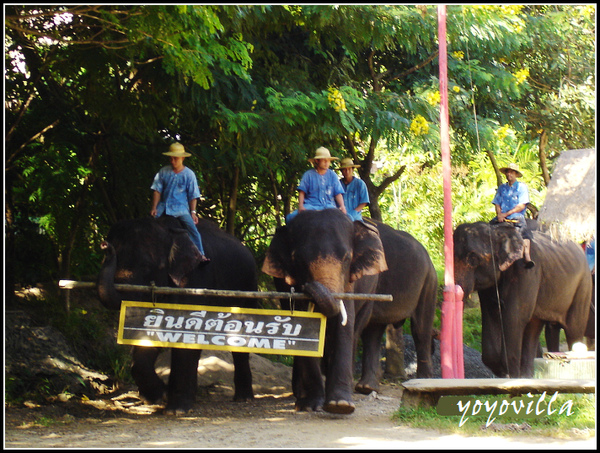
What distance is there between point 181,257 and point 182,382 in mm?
1336

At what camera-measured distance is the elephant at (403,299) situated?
1106 centimetres

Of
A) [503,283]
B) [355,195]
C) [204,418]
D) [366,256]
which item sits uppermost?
[355,195]

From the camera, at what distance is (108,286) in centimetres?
791

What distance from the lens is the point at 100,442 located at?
6.89m

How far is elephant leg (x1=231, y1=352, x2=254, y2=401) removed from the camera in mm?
10133

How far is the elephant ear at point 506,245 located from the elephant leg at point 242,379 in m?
3.65

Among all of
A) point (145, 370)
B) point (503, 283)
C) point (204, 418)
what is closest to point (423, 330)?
point (503, 283)

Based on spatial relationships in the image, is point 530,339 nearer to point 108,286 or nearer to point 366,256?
point 366,256

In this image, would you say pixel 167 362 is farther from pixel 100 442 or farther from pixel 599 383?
pixel 599 383

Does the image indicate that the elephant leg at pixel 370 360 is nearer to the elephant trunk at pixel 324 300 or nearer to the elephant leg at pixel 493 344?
the elephant leg at pixel 493 344

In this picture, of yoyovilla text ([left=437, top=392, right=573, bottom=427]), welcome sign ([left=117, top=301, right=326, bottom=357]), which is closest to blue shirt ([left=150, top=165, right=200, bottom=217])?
welcome sign ([left=117, top=301, right=326, bottom=357])

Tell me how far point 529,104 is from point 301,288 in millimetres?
8314

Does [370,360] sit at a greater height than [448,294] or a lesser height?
lesser

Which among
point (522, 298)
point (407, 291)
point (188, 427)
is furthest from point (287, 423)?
point (522, 298)
